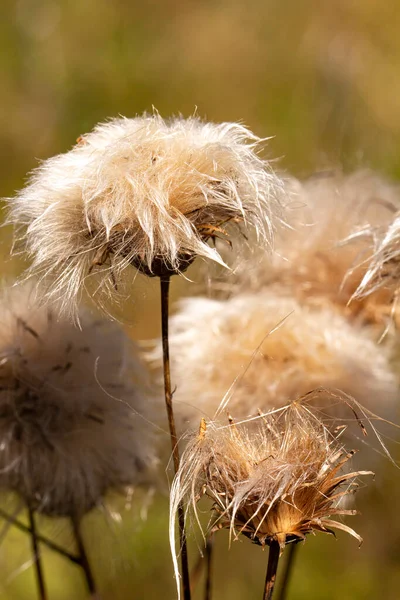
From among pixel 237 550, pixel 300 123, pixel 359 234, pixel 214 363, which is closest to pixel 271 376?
pixel 214 363

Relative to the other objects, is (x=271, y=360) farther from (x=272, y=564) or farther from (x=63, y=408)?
(x=272, y=564)

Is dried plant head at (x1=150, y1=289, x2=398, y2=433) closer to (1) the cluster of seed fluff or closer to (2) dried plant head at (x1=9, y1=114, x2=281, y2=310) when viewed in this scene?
(1) the cluster of seed fluff

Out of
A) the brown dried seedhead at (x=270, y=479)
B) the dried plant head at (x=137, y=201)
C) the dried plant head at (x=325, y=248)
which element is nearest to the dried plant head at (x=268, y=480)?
the brown dried seedhead at (x=270, y=479)

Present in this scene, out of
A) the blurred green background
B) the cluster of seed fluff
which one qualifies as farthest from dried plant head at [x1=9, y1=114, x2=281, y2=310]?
the blurred green background

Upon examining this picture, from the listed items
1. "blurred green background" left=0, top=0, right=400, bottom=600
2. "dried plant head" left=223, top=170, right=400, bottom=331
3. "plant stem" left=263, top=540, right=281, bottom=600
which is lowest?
"plant stem" left=263, top=540, right=281, bottom=600

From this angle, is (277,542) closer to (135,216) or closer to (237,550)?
(135,216)

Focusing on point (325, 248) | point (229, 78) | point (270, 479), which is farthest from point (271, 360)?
point (229, 78)
